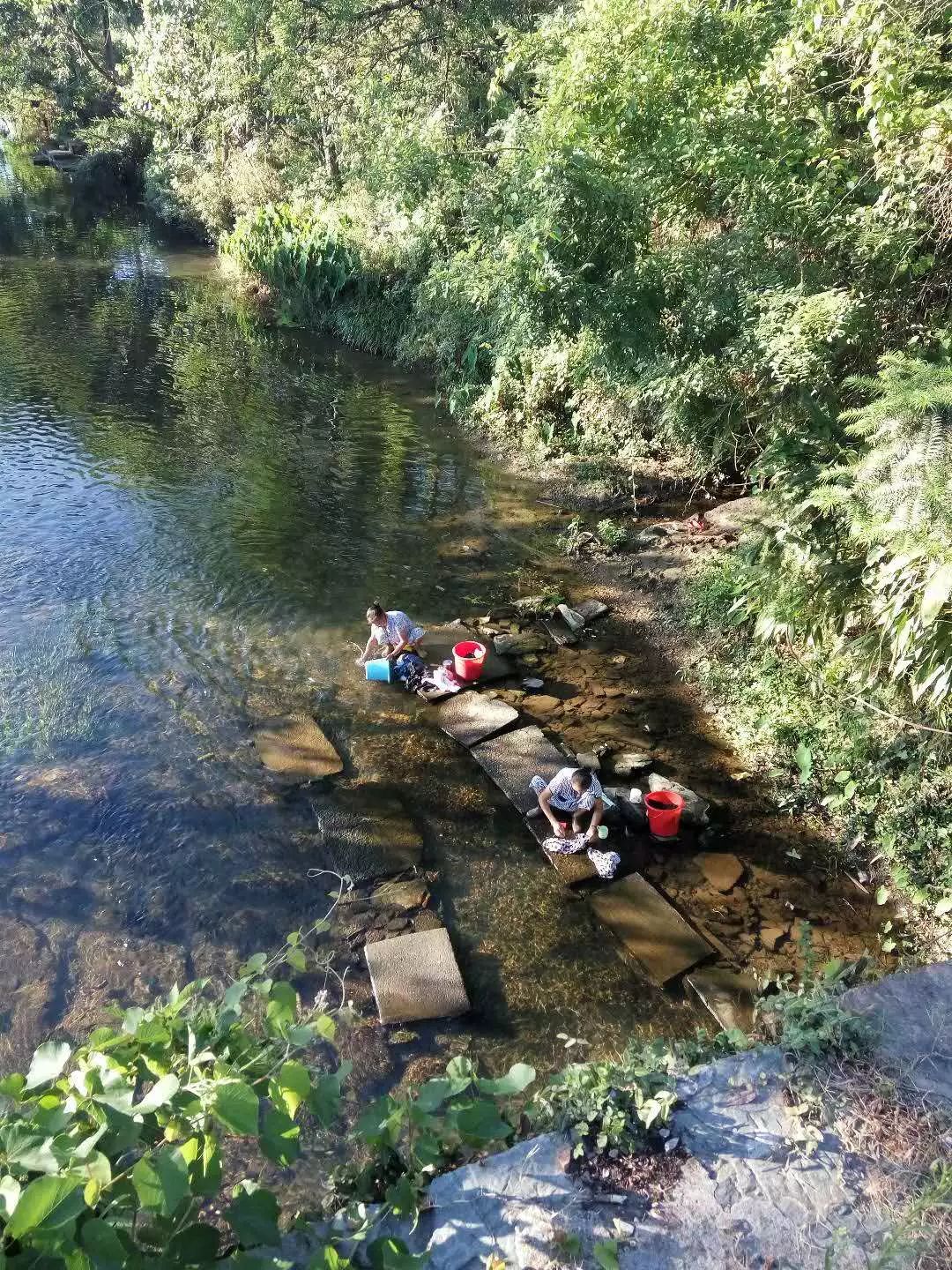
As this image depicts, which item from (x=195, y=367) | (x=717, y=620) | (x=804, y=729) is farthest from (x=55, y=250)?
(x=804, y=729)

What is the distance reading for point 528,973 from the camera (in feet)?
16.2

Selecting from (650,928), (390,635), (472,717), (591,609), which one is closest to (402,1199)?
(650,928)

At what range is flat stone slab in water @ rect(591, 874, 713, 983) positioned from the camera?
500cm

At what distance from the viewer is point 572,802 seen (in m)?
5.98

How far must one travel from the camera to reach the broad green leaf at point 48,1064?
6.34ft

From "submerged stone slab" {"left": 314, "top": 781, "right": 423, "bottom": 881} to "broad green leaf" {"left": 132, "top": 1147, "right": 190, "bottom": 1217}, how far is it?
12.2 ft

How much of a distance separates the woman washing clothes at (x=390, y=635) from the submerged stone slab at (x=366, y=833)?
1623 millimetres

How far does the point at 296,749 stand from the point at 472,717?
160cm

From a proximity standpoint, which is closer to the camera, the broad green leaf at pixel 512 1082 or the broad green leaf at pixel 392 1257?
the broad green leaf at pixel 392 1257

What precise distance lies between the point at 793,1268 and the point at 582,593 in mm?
6963

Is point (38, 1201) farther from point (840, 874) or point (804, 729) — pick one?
point (804, 729)

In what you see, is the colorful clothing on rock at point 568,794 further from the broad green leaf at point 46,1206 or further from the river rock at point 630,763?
the broad green leaf at point 46,1206

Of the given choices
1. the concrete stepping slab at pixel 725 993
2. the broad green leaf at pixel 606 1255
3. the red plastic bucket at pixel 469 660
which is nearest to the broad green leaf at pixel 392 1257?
the broad green leaf at pixel 606 1255

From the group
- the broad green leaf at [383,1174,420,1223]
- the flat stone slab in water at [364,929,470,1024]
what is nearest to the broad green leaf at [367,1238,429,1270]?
the broad green leaf at [383,1174,420,1223]
